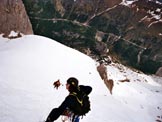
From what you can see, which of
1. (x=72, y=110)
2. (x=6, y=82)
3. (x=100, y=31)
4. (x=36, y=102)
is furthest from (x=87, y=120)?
(x=100, y=31)

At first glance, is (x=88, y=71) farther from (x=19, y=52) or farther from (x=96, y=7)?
(x=96, y=7)

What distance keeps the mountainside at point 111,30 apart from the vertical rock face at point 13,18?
45.3 ft

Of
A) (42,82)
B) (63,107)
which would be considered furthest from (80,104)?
(42,82)

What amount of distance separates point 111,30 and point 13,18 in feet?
78.4

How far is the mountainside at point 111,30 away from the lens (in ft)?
152

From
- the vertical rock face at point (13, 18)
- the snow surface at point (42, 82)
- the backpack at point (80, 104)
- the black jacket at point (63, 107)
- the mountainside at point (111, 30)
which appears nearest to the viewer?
the black jacket at point (63, 107)

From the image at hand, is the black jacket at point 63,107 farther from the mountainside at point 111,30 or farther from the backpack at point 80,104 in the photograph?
the mountainside at point 111,30

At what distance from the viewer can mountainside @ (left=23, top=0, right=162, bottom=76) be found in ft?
152

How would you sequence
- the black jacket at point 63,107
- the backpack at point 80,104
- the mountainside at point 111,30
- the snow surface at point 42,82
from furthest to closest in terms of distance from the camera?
the mountainside at point 111,30 → the snow surface at point 42,82 → the backpack at point 80,104 → the black jacket at point 63,107

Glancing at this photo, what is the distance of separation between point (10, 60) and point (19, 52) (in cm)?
125

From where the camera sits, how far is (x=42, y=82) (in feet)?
50.9

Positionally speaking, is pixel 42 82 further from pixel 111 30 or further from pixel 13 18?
pixel 111 30

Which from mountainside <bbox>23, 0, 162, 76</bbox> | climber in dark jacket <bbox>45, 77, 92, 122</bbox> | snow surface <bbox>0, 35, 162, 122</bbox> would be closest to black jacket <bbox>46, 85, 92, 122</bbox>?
climber in dark jacket <bbox>45, 77, 92, 122</bbox>

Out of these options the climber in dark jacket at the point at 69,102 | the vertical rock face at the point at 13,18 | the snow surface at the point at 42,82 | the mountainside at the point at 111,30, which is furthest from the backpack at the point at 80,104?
the mountainside at the point at 111,30
